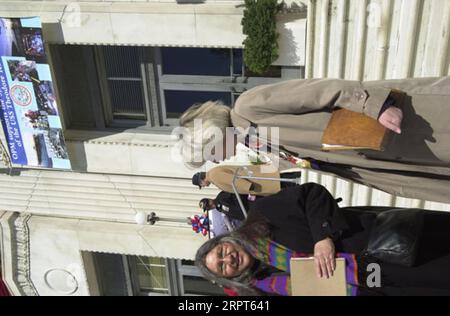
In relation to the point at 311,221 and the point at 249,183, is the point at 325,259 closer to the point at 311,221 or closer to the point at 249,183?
the point at 311,221

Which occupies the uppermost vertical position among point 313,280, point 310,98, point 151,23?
point 151,23

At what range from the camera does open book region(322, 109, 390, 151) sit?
227 cm

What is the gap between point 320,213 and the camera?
2.42m

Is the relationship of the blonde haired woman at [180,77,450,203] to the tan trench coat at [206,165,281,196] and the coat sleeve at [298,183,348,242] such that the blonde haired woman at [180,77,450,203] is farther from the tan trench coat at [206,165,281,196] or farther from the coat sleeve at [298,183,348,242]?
the tan trench coat at [206,165,281,196]

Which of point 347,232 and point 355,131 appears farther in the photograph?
point 347,232

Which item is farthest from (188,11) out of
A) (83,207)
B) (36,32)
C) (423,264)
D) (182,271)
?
(182,271)

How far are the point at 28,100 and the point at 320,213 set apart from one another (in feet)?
13.7

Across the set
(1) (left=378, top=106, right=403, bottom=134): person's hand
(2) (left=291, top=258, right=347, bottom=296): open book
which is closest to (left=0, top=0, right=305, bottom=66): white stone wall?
(1) (left=378, top=106, right=403, bottom=134): person's hand

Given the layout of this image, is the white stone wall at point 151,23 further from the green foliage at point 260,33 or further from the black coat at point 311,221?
the black coat at point 311,221

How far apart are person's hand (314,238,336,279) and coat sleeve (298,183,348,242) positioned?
4 centimetres

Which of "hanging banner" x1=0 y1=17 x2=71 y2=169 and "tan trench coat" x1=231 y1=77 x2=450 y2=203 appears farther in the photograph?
"hanging banner" x1=0 y1=17 x2=71 y2=169

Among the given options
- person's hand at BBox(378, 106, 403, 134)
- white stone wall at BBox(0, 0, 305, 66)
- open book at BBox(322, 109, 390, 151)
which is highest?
white stone wall at BBox(0, 0, 305, 66)

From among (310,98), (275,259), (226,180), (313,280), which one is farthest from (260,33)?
(313,280)

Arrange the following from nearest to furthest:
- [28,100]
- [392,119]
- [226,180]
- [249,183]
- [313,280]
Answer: [392,119] < [313,280] < [249,183] < [226,180] < [28,100]
